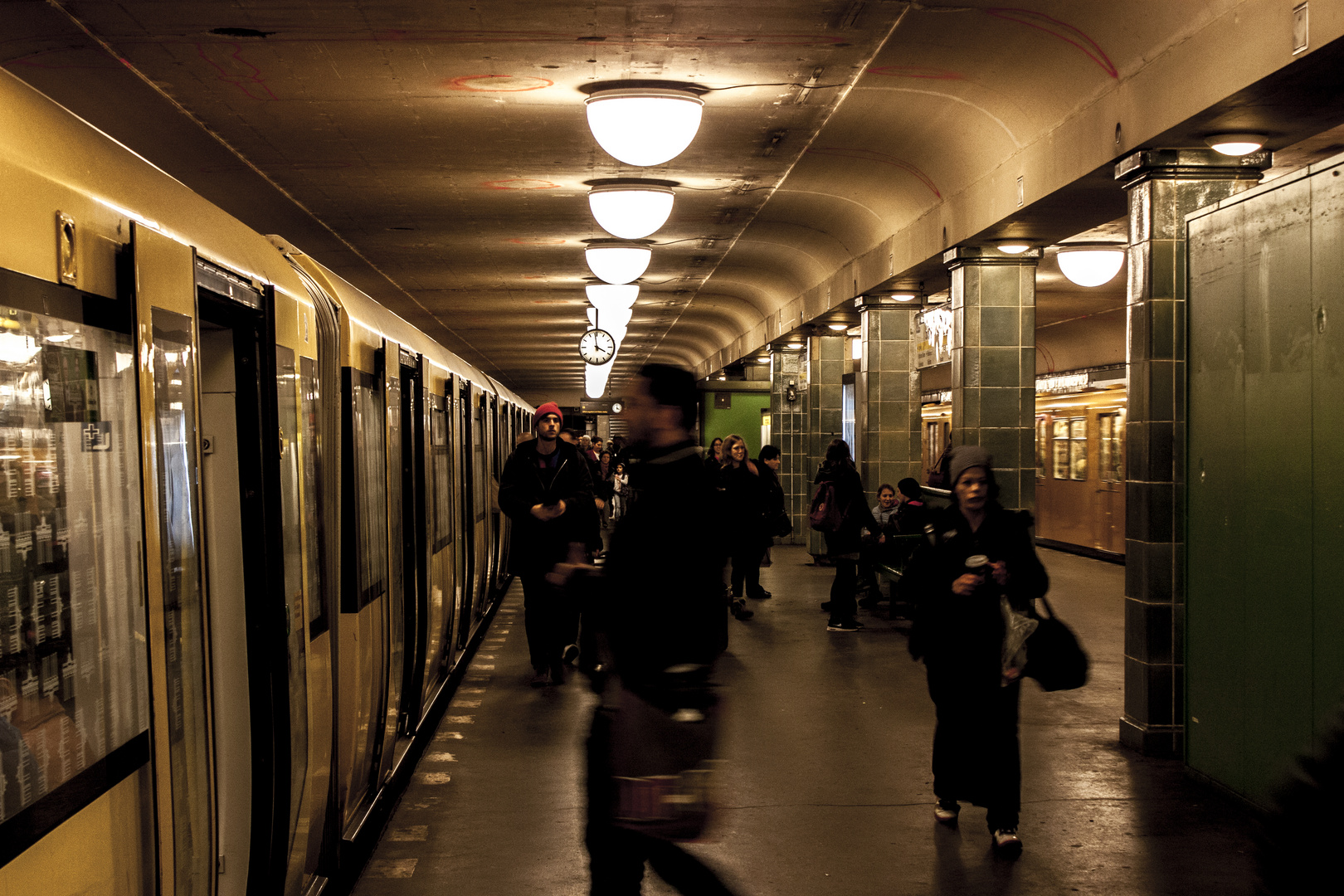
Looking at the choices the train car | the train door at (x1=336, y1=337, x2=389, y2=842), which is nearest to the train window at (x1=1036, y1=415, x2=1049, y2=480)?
the train car

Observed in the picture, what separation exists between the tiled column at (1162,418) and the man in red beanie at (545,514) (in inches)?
148

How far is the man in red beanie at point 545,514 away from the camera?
883 cm

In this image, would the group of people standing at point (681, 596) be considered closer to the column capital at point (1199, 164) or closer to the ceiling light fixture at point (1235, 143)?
the column capital at point (1199, 164)

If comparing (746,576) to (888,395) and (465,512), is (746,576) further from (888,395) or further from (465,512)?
(465,512)

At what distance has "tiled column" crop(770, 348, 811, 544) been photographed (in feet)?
74.1

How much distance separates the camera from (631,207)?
35.9ft

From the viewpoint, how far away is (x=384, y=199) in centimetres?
1220

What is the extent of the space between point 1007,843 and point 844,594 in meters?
6.43

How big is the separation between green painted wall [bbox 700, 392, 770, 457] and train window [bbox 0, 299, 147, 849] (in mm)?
25813

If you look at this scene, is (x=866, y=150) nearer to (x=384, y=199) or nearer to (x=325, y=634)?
(x=384, y=199)

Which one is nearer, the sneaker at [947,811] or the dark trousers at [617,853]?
the dark trousers at [617,853]

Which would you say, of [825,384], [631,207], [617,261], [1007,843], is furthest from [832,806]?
[825,384]

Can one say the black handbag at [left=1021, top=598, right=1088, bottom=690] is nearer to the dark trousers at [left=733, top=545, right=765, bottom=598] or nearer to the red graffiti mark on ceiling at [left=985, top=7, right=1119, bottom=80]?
the red graffiti mark on ceiling at [left=985, top=7, right=1119, bottom=80]

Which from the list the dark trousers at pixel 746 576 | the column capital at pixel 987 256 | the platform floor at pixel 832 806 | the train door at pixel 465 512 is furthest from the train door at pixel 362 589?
the dark trousers at pixel 746 576
